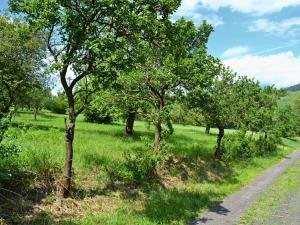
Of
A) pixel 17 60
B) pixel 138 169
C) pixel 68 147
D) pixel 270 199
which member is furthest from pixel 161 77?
pixel 17 60

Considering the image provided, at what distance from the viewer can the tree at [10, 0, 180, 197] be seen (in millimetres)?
11969

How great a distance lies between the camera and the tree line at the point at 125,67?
41.1 feet

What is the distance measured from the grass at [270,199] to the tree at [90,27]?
7.95 metres

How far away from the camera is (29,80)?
29.7m

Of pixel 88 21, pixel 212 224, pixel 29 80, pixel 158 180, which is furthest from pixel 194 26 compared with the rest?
pixel 29 80

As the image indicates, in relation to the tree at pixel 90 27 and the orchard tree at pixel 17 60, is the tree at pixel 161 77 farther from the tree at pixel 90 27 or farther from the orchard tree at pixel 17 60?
the orchard tree at pixel 17 60

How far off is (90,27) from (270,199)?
1377cm

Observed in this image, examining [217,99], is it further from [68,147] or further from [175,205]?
[68,147]

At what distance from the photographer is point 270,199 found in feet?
66.8

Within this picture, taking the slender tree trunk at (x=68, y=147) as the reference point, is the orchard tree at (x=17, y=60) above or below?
above

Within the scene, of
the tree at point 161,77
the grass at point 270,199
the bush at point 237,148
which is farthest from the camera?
the bush at point 237,148

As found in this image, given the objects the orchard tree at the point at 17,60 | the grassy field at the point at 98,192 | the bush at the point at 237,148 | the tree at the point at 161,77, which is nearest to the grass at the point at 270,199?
the grassy field at the point at 98,192

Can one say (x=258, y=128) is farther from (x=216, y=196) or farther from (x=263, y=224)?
(x=263, y=224)

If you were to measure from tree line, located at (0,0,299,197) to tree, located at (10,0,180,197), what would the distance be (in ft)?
0.11
